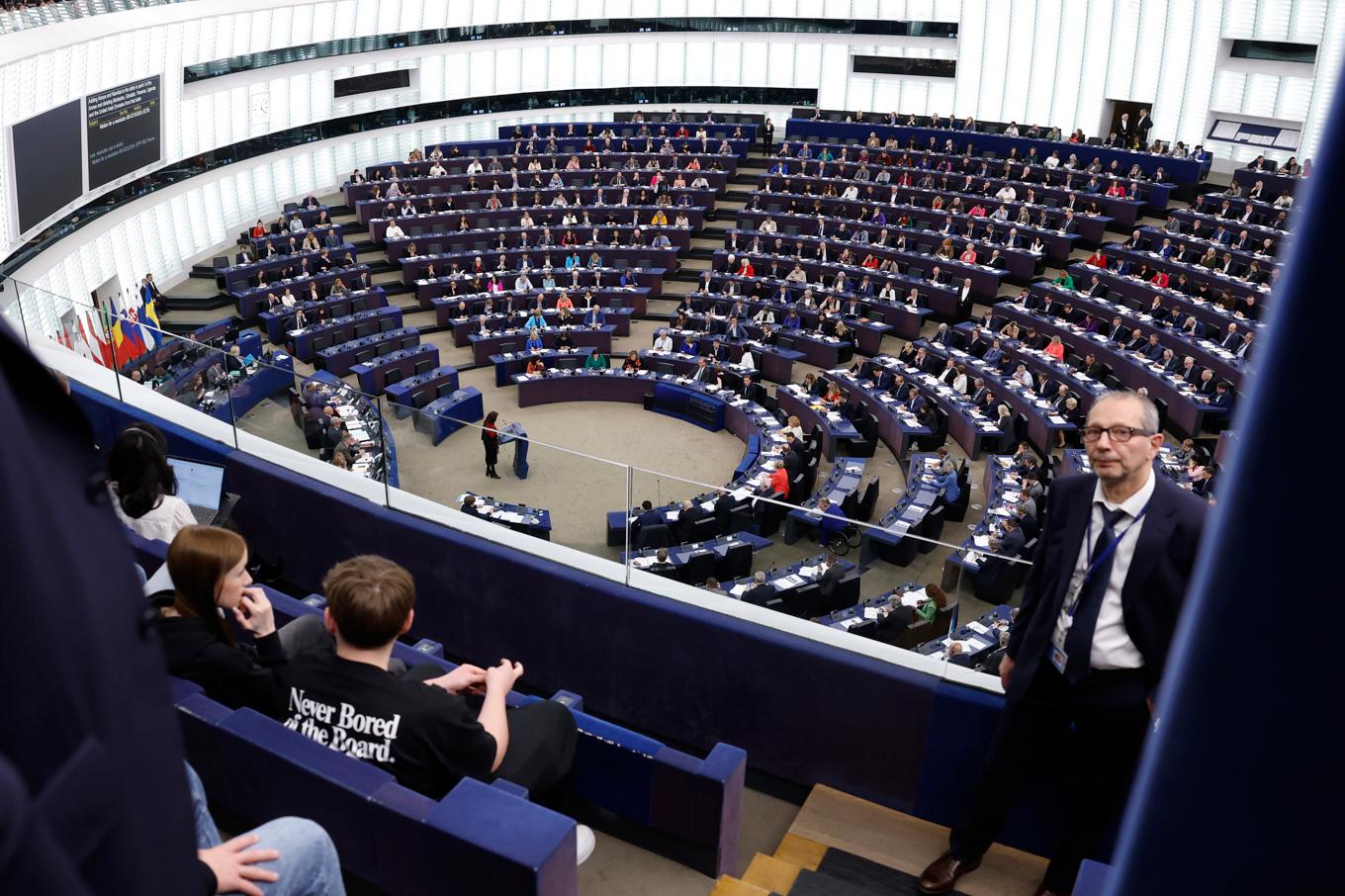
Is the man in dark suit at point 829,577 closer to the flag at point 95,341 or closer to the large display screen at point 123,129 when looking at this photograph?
the flag at point 95,341

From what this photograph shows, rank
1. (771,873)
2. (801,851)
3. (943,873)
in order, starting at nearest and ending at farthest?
(943,873), (771,873), (801,851)

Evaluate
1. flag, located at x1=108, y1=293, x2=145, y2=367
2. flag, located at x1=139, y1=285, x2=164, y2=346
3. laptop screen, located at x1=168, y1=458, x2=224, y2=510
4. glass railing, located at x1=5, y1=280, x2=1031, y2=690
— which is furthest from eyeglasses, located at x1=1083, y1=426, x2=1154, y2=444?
flag, located at x1=139, y1=285, x2=164, y2=346

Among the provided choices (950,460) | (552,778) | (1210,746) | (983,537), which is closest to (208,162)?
(950,460)

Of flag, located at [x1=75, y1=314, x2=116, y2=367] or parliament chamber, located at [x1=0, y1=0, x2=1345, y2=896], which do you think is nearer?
parliament chamber, located at [x1=0, y1=0, x2=1345, y2=896]

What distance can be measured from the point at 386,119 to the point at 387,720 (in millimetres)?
27240

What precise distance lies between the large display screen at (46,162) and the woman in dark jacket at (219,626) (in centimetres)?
1617

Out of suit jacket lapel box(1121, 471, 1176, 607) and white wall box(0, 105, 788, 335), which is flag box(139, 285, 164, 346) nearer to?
white wall box(0, 105, 788, 335)

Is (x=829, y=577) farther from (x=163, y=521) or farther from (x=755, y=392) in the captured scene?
(x=755, y=392)

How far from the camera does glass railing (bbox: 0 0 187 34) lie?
16.4 m

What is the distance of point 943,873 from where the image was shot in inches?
170

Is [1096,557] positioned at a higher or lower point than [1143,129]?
lower

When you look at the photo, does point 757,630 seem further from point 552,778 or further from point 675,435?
point 675,435

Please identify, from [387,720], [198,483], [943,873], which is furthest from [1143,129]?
[387,720]

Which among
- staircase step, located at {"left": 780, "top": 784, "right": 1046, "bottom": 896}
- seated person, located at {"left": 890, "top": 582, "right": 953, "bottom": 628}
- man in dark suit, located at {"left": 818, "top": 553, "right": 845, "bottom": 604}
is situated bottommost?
staircase step, located at {"left": 780, "top": 784, "right": 1046, "bottom": 896}
